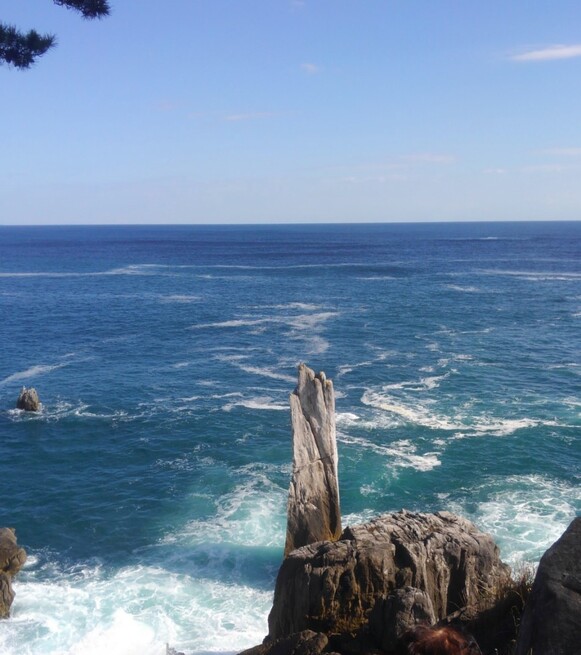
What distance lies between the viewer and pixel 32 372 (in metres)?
61.7

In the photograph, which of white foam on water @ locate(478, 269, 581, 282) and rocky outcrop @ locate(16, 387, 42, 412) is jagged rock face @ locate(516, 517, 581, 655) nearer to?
rocky outcrop @ locate(16, 387, 42, 412)

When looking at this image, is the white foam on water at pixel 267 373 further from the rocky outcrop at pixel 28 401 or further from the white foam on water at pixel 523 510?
the white foam on water at pixel 523 510

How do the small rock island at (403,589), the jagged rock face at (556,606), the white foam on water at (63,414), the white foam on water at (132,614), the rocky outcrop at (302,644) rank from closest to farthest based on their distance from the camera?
the jagged rock face at (556,606) → the small rock island at (403,589) → the rocky outcrop at (302,644) → the white foam on water at (132,614) → the white foam on water at (63,414)

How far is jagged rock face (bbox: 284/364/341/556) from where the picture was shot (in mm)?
27594

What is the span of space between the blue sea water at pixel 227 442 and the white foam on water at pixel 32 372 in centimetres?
56

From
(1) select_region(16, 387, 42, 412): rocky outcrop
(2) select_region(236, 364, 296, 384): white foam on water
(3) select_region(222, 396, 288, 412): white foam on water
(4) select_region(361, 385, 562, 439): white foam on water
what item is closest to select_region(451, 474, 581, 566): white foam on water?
(4) select_region(361, 385, 562, 439): white foam on water

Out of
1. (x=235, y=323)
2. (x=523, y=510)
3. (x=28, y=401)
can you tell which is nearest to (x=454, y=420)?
(x=523, y=510)

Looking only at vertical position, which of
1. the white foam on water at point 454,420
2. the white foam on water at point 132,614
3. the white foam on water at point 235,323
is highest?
the white foam on water at point 235,323

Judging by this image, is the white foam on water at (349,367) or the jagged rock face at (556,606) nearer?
the jagged rock face at (556,606)

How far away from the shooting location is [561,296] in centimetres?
10244

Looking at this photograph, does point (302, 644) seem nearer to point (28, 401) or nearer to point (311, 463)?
point (311, 463)

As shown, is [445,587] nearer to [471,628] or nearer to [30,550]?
[471,628]

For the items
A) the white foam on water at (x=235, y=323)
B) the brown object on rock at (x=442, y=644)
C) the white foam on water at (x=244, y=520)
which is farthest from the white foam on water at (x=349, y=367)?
the brown object on rock at (x=442, y=644)

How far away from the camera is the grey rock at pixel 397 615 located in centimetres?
1366
